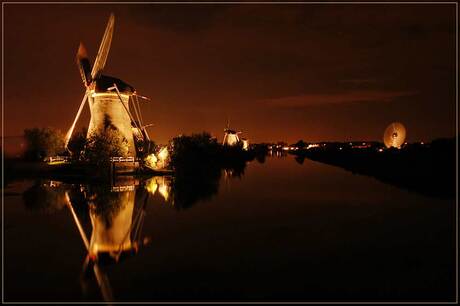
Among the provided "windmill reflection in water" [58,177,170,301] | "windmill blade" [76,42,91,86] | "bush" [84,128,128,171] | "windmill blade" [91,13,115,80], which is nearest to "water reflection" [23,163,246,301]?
"windmill reflection in water" [58,177,170,301]

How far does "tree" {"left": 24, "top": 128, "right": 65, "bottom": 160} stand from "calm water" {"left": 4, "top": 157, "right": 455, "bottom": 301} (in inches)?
810

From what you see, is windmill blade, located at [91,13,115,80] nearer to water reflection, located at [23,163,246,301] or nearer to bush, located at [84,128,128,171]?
bush, located at [84,128,128,171]

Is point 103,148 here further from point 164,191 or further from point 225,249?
point 225,249

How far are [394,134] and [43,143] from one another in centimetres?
5712

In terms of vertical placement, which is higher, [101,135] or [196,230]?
[101,135]

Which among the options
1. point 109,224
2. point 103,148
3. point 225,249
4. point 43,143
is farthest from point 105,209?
point 43,143

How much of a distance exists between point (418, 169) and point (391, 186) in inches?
432

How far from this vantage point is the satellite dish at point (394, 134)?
228ft

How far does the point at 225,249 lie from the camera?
10984 millimetres

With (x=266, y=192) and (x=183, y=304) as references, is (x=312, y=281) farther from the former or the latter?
(x=266, y=192)

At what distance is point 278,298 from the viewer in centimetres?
742

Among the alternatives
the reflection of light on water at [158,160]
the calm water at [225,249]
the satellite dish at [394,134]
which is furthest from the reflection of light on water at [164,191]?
the satellite dish at [394,134]

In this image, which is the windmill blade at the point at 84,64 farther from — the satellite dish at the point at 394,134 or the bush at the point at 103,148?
the satellite dish at the point at 394,134

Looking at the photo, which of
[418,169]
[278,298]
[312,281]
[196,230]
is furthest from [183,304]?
[418,169]
